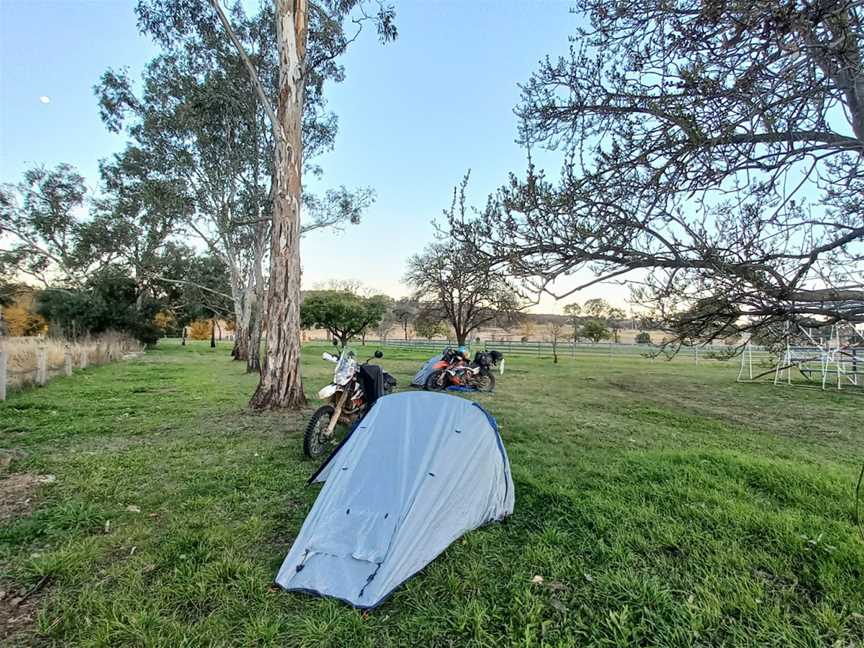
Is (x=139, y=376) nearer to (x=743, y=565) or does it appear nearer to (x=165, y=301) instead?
(x=743, y=565)

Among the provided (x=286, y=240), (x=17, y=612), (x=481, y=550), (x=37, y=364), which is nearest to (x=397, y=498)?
(x=481, y=550)

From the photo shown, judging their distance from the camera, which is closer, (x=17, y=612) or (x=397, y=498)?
(x=17, y=612)

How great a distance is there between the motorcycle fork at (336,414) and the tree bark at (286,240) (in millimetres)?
2239

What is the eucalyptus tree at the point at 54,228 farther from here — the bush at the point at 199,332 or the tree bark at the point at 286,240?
the bush at the point at 199,332

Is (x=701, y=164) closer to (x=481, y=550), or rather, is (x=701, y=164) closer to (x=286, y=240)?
(x=481, y=550)

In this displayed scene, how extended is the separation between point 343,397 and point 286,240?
3.27 meters

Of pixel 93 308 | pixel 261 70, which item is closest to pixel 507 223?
pixel 261 70

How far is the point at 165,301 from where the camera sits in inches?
1075

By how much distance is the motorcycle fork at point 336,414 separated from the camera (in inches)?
178

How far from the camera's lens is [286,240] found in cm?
685

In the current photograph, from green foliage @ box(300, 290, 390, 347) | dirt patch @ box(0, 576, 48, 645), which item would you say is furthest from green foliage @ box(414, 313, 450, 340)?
dirt patch @ box(0, 576, 48, 645)

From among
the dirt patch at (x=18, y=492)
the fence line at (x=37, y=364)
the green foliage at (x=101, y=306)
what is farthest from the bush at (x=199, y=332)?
the dirt patch at (x=18, y=492)

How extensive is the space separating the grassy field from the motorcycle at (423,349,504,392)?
4.60 m

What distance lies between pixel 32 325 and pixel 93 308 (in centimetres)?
1017
